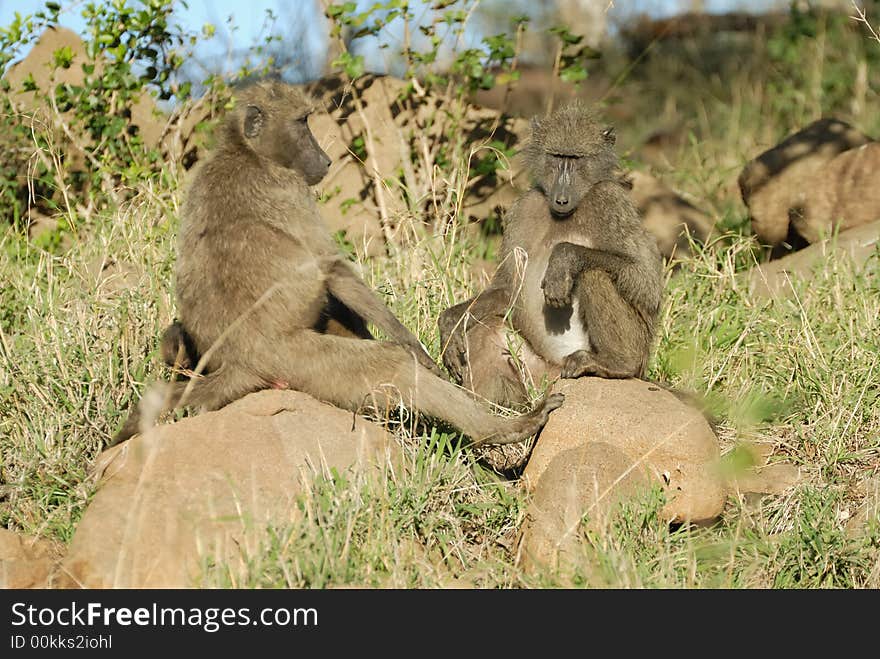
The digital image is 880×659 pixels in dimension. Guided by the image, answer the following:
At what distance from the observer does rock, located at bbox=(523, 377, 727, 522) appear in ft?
13.3

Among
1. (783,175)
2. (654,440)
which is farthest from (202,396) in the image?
(783,175)

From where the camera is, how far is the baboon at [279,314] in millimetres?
4121

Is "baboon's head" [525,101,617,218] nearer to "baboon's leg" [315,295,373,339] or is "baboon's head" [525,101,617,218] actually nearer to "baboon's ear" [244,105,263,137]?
"baboon's leg" [315,295,373,339]

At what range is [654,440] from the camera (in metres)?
4.09

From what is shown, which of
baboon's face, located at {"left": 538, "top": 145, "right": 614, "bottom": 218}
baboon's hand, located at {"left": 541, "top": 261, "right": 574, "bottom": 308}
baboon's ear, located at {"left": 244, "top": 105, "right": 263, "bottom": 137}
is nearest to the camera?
baboon's ear, located at {"left": 244, "top": 105, "right": 263, "bottom": 137}

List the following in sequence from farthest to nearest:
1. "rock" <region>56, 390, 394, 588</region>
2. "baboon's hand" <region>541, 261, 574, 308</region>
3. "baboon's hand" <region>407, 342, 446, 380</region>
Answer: "baboon's hand" <region>541, 261, 574, 308</region>
"baboon's hand" <region>407, 342, 446, 380</region>
"rock" <region>56, 390, 394, 588</region>

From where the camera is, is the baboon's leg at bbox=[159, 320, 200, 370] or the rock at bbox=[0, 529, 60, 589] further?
the baboon's leg at bbox=[159, 320, 200, 370]

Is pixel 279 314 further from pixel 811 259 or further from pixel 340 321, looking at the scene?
pixel 811 259

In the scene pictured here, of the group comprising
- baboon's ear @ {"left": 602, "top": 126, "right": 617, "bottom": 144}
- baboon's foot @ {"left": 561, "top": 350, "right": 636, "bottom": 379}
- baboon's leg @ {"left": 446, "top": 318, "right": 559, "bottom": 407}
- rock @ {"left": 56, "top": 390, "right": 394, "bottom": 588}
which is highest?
baboon's ear @ {"left": 602, "top": 126, "right": 617, "bottom": 144}

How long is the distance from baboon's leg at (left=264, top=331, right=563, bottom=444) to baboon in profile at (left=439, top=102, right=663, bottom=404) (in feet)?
2.07

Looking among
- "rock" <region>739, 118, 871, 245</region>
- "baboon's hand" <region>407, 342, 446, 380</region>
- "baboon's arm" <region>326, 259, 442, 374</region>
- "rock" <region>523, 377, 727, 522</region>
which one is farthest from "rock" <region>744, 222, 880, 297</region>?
"baboon's arm" <region>326, 259, 442, 374</region>

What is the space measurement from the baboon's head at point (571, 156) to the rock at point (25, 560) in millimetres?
2330

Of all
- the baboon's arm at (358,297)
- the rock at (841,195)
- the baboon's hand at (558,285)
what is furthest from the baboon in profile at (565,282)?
the rock at (841,195)
